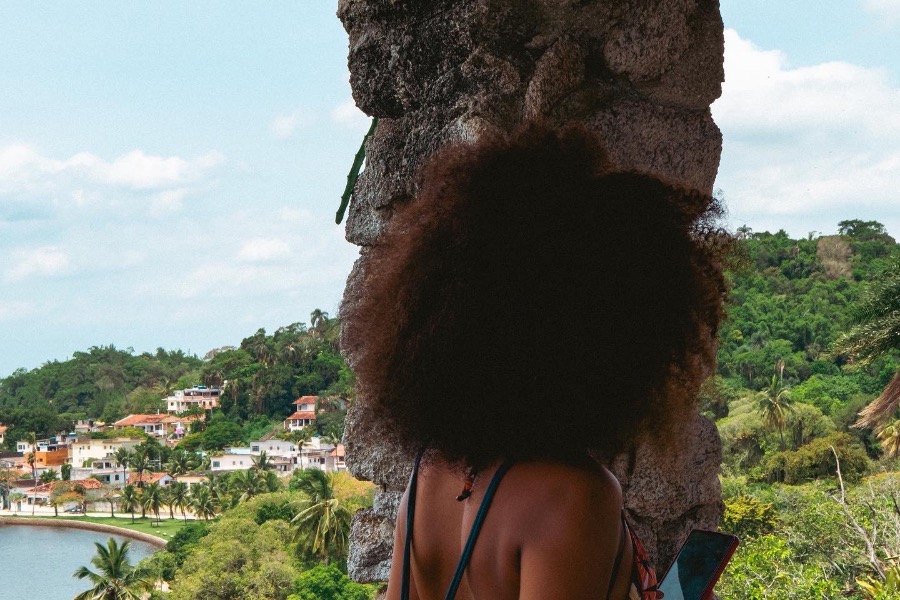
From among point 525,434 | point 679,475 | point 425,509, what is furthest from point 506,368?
point 679,475

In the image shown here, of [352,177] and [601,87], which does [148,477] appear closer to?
[352,177]

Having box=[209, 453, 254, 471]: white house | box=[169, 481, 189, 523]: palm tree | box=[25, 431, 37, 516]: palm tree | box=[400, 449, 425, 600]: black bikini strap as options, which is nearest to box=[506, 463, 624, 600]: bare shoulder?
box=[400, 449, 425, 600]: black bikini strap

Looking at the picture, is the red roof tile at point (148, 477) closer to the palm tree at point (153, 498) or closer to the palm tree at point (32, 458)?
the palm tree at point (153, 498)

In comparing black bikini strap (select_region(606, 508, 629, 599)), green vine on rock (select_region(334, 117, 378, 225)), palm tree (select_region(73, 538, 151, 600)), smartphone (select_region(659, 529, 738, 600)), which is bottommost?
palm tree (select_region(73, 538, 151, 600))

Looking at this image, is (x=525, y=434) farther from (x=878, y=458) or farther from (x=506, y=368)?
(x=878, y=458)

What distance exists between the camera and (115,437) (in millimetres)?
59094

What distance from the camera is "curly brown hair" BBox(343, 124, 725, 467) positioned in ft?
3.51

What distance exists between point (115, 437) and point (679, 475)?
61.5 metres

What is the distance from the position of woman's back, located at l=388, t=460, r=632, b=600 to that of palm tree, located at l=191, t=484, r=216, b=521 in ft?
150

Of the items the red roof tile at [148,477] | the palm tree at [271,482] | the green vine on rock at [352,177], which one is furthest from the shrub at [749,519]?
the red roof tile at [148,477]

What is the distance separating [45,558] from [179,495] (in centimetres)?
842

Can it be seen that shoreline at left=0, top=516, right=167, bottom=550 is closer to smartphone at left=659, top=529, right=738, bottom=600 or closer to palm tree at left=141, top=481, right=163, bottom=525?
palm tree at left=141, top=481, right=163, bottom=525

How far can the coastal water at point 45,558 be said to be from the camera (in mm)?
46375

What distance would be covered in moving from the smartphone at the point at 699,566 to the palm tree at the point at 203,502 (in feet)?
150
